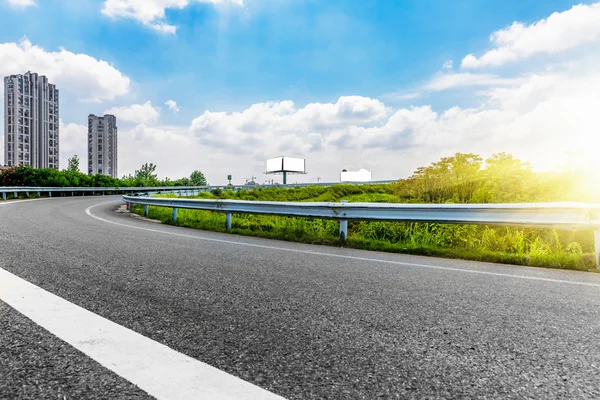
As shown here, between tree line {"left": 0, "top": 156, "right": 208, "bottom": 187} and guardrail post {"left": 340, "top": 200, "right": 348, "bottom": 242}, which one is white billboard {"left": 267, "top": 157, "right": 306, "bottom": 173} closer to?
tree line {"left": 0, "top": 156, "right": 208, "bottom": 187}

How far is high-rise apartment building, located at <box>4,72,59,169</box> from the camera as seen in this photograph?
4771 inches

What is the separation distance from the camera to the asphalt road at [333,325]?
185cm

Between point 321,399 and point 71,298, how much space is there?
247 centimetres

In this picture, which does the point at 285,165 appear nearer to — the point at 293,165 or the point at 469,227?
the point at 293,165

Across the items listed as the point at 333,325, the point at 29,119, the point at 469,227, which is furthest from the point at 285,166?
the point at 29,119

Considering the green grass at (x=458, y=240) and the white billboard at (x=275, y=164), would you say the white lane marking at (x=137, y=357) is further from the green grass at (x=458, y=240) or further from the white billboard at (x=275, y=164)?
the white billboard at (x=275, y=164)

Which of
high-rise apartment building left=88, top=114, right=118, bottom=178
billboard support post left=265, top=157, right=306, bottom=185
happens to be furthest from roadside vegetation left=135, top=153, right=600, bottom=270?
high-rise apartment building left=88, top=114, right=118, bottom=178

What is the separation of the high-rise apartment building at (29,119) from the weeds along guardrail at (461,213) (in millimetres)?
137851

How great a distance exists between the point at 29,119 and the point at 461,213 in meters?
149

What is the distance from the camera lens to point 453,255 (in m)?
6.38

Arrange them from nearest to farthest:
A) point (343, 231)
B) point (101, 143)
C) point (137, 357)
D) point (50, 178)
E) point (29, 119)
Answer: point (137, 357)
point (343, 231)
point (50, 178)
point (29, 119)
point (101, 143)

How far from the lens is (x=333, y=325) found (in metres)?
A: 2.63

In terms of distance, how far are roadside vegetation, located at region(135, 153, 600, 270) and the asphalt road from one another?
4.52ft

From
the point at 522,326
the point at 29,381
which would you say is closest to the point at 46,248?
the point at 29,381
